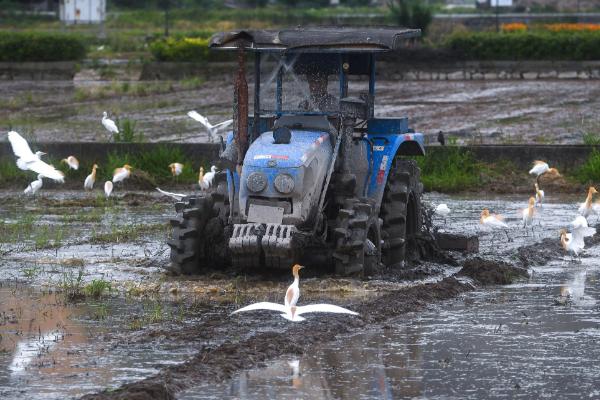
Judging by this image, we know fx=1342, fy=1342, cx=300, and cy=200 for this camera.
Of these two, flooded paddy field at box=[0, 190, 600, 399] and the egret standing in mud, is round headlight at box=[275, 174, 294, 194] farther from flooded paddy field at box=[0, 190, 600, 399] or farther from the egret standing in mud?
the egret standing in mud

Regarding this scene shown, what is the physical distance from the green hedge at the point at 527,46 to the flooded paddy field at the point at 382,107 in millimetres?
2385

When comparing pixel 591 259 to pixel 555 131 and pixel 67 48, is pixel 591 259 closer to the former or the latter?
pixel 555 131

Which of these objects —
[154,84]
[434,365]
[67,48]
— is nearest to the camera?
[434,365]

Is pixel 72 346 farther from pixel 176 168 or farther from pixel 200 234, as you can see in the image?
pixel 176 168

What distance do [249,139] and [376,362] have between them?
3863 mm

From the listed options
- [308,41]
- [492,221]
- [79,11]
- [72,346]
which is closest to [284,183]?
[308,41]

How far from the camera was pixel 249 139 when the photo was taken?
12.1 metres

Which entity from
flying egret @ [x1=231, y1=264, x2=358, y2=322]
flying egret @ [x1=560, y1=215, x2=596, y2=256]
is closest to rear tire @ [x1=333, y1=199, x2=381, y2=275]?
flying egret @ [x1=231, y1=264, x2=358, y2=322]

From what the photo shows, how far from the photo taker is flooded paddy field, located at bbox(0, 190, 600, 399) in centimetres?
806

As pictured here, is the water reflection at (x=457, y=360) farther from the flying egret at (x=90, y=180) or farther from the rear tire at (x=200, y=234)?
the flying egret at (x=90, y=180)

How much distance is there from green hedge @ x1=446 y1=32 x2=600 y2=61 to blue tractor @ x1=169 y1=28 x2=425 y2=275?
2984cm

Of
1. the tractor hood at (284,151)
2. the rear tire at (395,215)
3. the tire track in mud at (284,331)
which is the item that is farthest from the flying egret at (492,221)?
the tractor hood at (284,151)

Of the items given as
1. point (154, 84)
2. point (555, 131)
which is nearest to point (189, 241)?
point (555, 131)

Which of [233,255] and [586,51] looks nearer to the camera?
[233,255]
